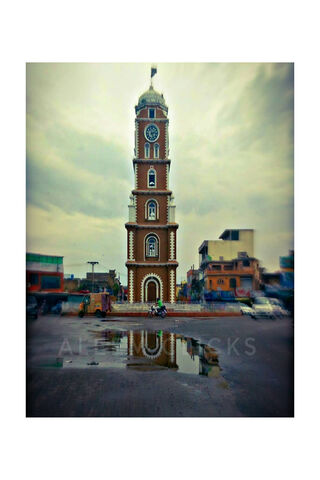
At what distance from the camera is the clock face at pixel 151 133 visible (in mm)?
31766

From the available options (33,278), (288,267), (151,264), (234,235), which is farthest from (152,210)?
(288,267)

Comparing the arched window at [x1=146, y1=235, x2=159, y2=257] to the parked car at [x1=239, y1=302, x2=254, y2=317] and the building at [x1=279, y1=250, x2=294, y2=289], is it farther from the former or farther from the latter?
the building at [x1=279, y1=250, x2=294, y2=289]

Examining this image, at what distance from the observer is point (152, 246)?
31203 millimetres

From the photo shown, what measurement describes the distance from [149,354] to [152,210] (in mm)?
23018

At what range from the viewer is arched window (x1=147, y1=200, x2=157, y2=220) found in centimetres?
3160

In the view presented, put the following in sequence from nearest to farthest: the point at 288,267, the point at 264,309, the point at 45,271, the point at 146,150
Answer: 1. the point at 288,267
2. the point at 45,271
3. the point at 264,309
4. the point at 146,150

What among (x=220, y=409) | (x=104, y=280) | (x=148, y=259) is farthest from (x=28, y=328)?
(x=104, y=280)

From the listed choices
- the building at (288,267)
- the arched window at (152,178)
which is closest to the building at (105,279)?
the arched window at (152,178)

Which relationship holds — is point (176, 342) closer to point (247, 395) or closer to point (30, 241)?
point (247, 395)

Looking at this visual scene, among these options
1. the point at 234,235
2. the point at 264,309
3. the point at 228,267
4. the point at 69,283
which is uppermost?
the point at 234,235

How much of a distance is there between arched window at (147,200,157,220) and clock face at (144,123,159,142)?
595 centimetres

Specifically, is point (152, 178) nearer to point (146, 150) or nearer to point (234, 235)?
point (146, 150)

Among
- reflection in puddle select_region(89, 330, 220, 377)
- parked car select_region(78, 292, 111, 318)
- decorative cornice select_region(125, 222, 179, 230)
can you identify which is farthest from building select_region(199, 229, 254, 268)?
reflection in puddle select_region(89, 330, 220, 377)

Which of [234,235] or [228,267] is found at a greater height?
[234,235]
